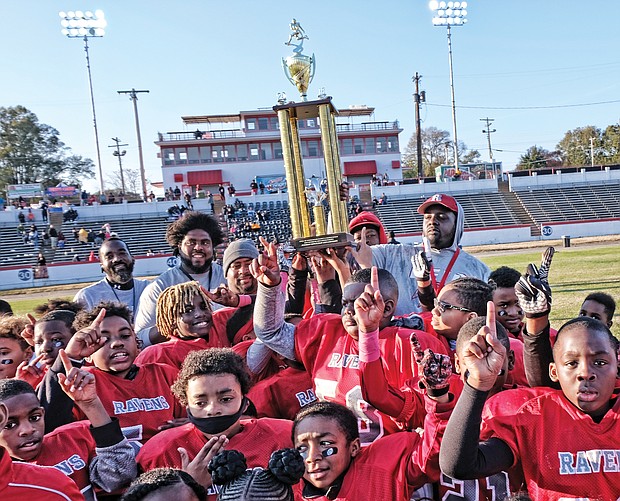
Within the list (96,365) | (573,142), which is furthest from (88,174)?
(96,365)

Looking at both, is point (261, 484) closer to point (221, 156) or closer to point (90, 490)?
point (90, 490)

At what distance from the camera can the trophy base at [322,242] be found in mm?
4039

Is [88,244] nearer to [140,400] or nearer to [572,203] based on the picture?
[140,400]

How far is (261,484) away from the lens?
194 cm

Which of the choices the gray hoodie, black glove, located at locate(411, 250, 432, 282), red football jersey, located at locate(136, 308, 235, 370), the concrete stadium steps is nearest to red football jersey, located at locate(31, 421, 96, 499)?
red football jersey, located at locate(136, 308, 235, 370)

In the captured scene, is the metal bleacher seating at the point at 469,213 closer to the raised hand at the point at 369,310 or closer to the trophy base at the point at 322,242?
the trophy base at the point at 322,242

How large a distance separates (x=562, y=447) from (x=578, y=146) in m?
78.6

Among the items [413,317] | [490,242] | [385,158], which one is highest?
[385,158]

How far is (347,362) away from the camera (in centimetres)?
319

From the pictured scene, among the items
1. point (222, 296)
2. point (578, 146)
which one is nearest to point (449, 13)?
point (578, 146)

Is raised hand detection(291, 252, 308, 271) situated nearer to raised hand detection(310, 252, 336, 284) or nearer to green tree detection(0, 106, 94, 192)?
raised hand detection(310, 252, 336, 284)

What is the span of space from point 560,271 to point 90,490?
49.4 feet

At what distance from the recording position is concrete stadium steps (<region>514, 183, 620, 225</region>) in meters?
33.7

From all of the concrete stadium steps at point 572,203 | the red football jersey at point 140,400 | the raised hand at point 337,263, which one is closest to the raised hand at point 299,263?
the raised hand at point 337,263
